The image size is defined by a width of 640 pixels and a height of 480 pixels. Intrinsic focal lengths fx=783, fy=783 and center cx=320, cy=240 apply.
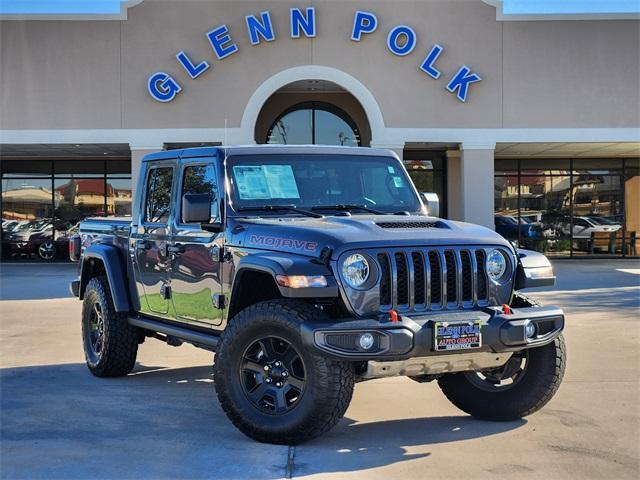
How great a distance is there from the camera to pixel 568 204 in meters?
24.0

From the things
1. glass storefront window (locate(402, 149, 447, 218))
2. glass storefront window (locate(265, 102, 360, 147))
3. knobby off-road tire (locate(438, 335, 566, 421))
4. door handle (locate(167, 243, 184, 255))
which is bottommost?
knobby off-road tire (locate(438, 335, 566, 421))

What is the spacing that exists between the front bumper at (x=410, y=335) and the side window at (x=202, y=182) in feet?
5.41

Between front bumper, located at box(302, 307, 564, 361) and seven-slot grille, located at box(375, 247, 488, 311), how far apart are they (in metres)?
0.13

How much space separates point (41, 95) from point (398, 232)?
16.3 metres

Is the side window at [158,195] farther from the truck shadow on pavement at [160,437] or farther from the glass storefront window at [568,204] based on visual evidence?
the glass storefront window at [568,204]

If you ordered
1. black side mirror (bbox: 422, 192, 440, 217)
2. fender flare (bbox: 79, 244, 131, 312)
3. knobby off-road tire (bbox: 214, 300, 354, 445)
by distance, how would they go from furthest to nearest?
fender flare (bbox: 79, 244, 131, 312)
black side mirror (bbox: 422, 192, 440, 217)
knobby off-road tire (bbox: 214, 300, 354, 445)

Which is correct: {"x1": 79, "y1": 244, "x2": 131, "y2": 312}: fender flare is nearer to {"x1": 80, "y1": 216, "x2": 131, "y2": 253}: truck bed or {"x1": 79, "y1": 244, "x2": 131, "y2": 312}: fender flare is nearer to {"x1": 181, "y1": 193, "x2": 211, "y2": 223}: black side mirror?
{"x1": 80, "y1": 216, "x2": 131, "y2": 253}: truck bed

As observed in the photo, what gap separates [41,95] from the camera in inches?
761

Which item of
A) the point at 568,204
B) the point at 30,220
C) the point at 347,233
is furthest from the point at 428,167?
the point at 347,233

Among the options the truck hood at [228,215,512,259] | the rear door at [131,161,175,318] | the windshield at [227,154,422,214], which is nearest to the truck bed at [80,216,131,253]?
the rear door at [131,161,175,318]

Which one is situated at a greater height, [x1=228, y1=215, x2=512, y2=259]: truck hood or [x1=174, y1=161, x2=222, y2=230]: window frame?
[x1=174, y1=161, x2=222, y2=230]: window frame

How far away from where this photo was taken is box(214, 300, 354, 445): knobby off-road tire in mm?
4871

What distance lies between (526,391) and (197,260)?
2.70m

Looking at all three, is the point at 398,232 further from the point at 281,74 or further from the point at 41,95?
the point at 41,95
